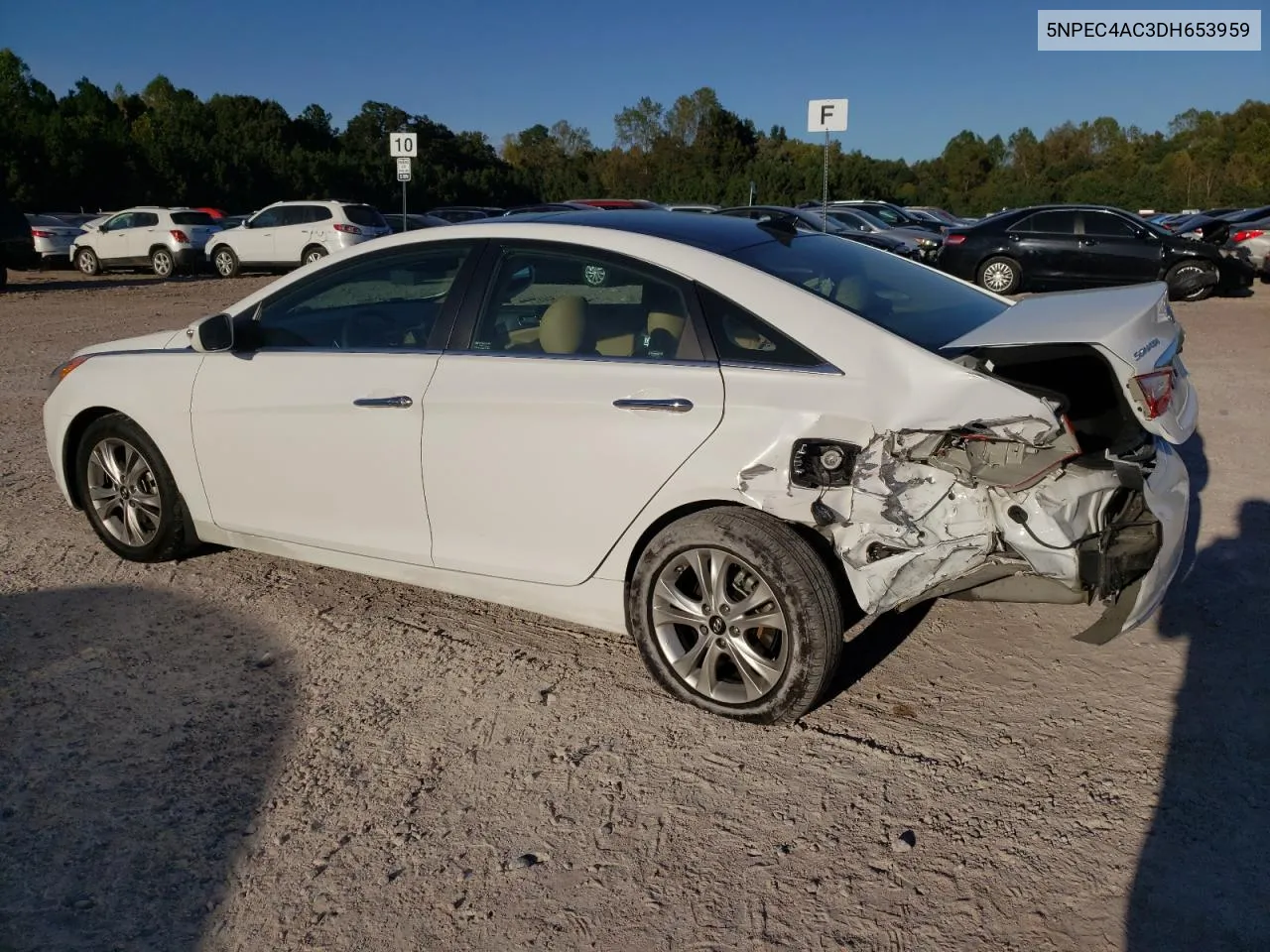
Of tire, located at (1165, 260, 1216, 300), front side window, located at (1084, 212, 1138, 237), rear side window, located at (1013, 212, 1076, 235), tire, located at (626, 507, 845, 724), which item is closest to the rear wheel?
rear side window, located at (1013, 212, 1076, 235)

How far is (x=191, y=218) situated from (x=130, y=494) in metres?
23.3

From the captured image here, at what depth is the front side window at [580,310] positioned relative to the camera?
3.69 metres

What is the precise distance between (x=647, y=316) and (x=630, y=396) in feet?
1.13

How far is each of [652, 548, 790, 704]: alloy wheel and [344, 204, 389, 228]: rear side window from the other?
21.9m

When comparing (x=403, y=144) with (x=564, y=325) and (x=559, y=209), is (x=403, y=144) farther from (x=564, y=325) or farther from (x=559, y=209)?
(x=564, y=325)

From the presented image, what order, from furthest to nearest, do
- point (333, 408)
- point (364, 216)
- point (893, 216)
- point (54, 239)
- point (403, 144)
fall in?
point (893, 216) < point (54, 239) < point (364, 216) < point (403, 144) < point (333, 408)

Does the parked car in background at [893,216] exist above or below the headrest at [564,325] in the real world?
above

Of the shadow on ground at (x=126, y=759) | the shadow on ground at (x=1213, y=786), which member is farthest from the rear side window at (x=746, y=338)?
the shadow on ground at (x=126, y=759)

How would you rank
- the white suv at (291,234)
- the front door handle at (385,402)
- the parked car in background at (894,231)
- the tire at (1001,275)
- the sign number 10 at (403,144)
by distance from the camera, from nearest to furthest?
1. the front door handle at (385,402)
2. the tire at (1001,275)
3. the parked car in background at (894,231)
4. the sign number 10 at (403,144)
5. the white suv at (291,234)

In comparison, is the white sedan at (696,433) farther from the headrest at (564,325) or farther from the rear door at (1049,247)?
the rear door at (1049,247)

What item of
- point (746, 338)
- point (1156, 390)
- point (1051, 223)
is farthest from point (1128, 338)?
point (1051, 223)

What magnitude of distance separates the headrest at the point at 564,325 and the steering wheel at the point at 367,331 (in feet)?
2.22

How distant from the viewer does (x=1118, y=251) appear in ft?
54.3

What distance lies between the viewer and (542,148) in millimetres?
97375
